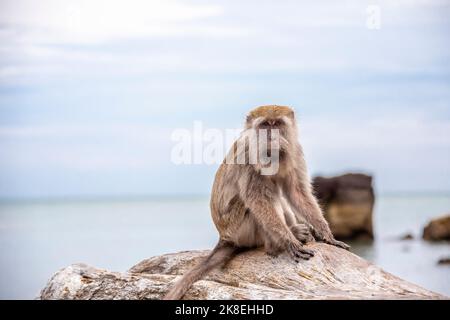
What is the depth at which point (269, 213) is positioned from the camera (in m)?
8.16

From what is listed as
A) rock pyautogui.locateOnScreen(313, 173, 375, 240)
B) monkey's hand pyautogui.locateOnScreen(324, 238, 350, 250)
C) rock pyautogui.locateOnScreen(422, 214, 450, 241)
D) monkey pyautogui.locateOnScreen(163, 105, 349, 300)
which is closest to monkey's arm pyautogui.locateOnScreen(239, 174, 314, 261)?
monkey pyautogui.locateOnScreen(163, 105, 349, 300)

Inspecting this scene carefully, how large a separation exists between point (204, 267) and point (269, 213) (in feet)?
3.26

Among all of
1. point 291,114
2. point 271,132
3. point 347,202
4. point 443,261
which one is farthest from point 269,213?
point 347,202

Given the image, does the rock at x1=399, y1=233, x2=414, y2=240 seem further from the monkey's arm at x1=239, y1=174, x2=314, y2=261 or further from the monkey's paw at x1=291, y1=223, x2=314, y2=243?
the monkey's arm at x1=239, y1=174, x2=314, y2=261

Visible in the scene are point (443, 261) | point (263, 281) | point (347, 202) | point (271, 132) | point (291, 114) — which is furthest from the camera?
point (347, 202)

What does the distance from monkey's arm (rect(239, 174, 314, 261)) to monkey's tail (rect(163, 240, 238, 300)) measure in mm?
512

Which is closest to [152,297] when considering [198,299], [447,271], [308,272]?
[198,299]

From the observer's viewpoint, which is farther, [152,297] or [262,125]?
[262,125]

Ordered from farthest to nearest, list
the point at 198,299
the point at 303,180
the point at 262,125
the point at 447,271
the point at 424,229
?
the point at 424,229 < the point at 447,271 < the point at 303,180 < the point at 262,125 < the point at 198,299

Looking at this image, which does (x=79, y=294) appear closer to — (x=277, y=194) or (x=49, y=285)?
(x=49, y=285)

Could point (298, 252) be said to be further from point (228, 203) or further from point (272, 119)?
point (272, 119)

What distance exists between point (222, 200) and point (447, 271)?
2250 centimetres

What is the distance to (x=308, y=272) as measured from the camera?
302 inches
